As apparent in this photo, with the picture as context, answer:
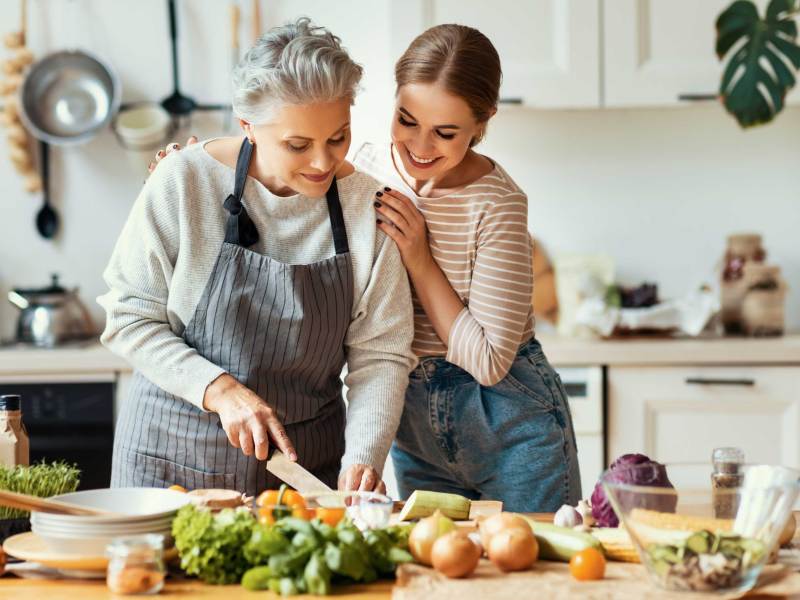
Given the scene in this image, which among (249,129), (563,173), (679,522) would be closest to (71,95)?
(563,173)

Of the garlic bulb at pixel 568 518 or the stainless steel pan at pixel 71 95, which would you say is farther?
the stainless steel pan at pixel 71 95

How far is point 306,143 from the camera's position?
68.7 inches

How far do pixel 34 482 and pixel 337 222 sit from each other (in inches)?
25.3

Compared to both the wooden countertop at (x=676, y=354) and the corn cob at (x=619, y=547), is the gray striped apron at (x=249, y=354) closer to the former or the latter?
the corn cob at (x=619, y=547)

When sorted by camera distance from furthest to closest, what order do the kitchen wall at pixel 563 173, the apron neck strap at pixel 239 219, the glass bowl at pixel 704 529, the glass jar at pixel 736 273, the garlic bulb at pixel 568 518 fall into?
the kitchen wall at pixel 563 173 → the glass jar at pixel 736 273 → the apron neck strap at pixel 239 219 → the garlic bulb at pixel 568 518 → the glass bowl at pixel 704 529

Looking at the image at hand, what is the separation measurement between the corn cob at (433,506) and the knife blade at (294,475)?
133 mm

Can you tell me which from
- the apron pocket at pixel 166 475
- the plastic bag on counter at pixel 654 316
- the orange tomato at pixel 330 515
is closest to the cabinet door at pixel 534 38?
the plastic bag on counter at pixel 654 316

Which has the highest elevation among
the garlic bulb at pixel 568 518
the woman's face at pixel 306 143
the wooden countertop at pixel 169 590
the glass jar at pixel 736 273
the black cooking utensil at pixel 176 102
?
the black cooking utensil at pixel 176 102

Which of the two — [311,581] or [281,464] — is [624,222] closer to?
[281,464]

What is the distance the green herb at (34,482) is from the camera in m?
1.49

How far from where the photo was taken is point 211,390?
174 centimetres

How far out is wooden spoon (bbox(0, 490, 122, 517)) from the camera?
52.1 inches

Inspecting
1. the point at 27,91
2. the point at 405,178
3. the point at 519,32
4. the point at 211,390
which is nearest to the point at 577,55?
the point at 519,32

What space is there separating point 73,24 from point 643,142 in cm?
188
